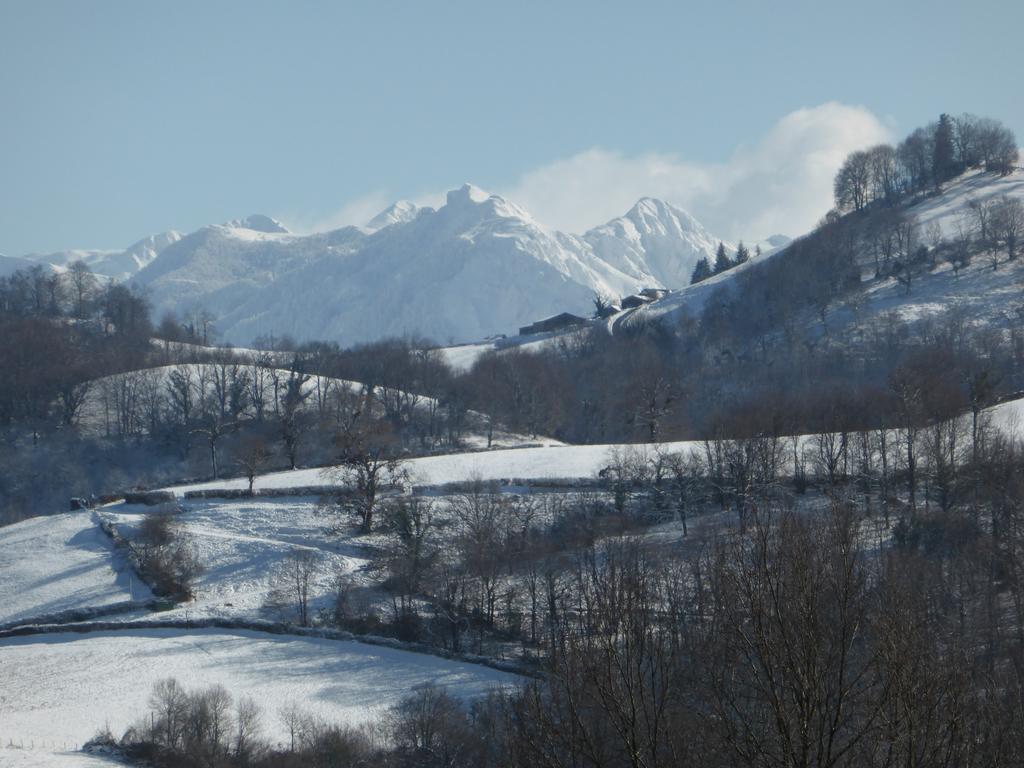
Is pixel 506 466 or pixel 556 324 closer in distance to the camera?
pixel 506 466

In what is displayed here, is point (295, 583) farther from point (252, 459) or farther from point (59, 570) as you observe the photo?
point (252, 459)

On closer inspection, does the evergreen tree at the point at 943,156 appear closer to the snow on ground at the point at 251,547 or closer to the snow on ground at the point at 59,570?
the snow on ground at the point at 251,547

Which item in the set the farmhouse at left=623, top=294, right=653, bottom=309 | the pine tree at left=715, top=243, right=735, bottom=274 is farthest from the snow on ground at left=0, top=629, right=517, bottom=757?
the pine tree at left=715, top=243, right=735, bottom=274

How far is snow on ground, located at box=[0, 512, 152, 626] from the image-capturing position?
43.4 meters

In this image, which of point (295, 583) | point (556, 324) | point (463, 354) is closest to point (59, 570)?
point (295, 583)

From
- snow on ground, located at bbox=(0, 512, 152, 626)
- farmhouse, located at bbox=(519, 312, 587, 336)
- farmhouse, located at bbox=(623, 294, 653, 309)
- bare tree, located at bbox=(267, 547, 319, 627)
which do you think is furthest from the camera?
farmhouse, located at bbox=(623, 294, 653, 309)

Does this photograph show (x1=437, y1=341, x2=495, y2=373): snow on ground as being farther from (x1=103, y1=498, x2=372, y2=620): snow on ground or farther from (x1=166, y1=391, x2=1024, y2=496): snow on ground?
(x1=103, y1=498, x2=372, y2=620): snow on ground

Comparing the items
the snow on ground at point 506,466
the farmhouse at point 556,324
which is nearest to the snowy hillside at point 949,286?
the farmhouse at point 556,324

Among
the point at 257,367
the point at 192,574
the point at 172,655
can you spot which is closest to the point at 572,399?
the point at 257,367

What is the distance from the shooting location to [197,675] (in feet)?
117

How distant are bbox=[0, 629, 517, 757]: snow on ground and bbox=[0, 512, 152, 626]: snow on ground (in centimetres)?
304

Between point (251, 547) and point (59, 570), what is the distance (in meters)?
8.21

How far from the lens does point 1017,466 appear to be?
46156mm

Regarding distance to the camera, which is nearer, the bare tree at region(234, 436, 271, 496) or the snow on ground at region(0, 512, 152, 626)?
the snow on ground at region(0, 512, 152, 626)
